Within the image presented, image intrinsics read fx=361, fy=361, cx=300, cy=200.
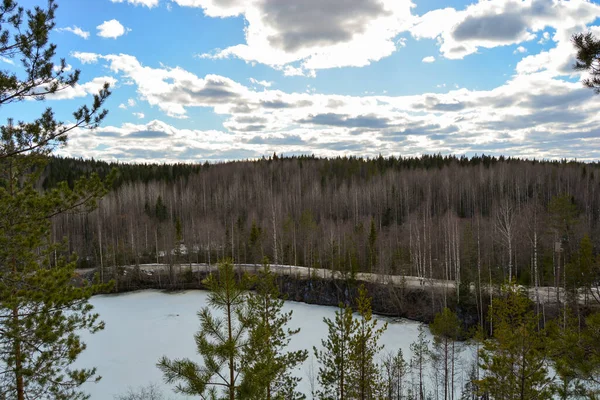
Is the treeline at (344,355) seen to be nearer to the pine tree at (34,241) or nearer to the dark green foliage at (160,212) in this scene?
the pine tree at (34,241)

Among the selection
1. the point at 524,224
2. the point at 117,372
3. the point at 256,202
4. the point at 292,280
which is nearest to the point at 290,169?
the point at 256,202

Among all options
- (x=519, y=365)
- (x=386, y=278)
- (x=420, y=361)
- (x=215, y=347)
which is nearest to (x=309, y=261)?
(x=386, y=278)

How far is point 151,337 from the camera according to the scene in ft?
81.3

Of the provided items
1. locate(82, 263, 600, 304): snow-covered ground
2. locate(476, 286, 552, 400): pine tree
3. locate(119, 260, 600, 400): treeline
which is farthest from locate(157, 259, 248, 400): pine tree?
locate(82, 263, 600, 304): snow-covered ground

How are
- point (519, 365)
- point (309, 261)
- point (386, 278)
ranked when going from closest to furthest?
point (519, 365)
point (386, 278)
point (309, 261)

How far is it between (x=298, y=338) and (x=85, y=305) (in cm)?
1936

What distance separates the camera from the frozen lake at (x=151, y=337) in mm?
18695

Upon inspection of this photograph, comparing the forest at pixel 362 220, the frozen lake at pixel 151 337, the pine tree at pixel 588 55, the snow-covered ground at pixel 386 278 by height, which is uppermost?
the pine tree at pixel 588 55

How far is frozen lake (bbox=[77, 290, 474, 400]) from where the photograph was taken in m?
18.7

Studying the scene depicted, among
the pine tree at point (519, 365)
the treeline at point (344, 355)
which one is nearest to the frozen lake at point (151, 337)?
the treeline at point (344, 355)

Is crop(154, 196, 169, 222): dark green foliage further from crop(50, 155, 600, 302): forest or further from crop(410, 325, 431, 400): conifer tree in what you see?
crop(410, 325, 431, 400): conifer tree

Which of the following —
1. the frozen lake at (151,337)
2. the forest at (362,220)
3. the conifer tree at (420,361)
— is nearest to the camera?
the conifer tree at (420,361)

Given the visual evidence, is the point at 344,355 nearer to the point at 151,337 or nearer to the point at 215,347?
the point at 215,347

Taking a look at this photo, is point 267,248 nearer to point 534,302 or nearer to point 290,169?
point 534,302
